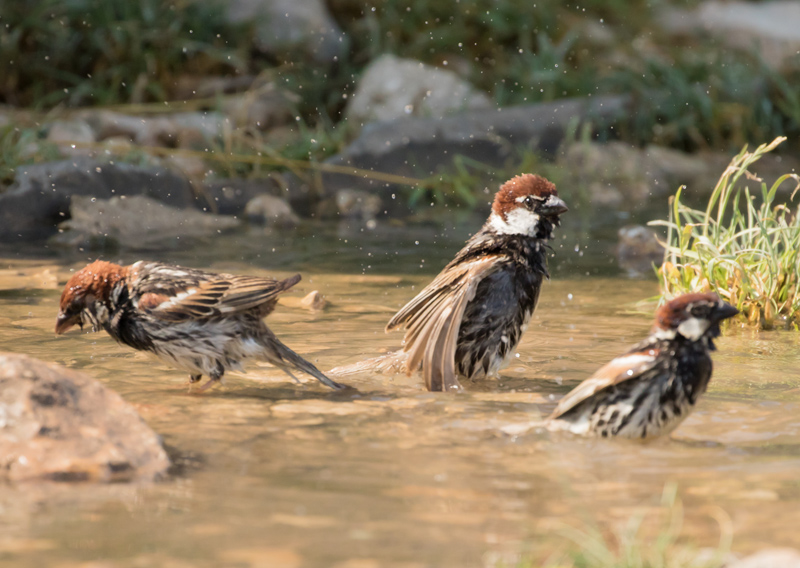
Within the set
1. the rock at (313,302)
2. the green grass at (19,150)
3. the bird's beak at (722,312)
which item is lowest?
the rock at (313,302)

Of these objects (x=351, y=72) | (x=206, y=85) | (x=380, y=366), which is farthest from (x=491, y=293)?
(x=351, y=72)

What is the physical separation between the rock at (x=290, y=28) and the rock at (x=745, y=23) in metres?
5.65

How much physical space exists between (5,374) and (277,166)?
728 cm

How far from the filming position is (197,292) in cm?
465

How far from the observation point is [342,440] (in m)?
3.94

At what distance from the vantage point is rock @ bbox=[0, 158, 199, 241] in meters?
8.95

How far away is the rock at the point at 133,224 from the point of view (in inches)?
344

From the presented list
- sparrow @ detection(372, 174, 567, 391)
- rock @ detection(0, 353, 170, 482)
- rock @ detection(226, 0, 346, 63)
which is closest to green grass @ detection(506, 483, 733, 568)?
rock @ detection(0, 353, 170, 482)

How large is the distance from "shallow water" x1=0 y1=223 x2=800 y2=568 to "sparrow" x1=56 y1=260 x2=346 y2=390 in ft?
0.62

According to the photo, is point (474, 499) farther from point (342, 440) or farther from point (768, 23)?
point (768, 23)

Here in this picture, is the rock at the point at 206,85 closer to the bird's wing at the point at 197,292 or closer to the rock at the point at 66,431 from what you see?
the bird's wing at the point at 197,292

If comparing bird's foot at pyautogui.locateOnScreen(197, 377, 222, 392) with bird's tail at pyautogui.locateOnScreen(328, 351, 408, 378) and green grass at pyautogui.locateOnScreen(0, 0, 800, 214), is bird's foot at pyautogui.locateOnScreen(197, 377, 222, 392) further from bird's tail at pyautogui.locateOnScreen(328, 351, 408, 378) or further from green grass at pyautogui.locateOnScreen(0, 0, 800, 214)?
green grass at pyautogui.locateOnScreen(0, 0, 800, 214)

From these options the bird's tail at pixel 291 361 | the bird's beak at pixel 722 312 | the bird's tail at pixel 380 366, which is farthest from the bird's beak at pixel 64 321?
the bird's beak at pixel 722 312

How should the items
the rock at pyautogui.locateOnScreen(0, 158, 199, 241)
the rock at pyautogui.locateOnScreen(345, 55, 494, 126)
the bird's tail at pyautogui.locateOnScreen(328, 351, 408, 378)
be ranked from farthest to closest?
1. the rock at pyautogui.locateOnScreen(345, 55, 494, 126)
2. the rock at pyautogui.locateOnScreen(0, 158, 199, 241)
3. the bird's tail at pyautogui.locateOnScreen(328, 351, 408, 378)
